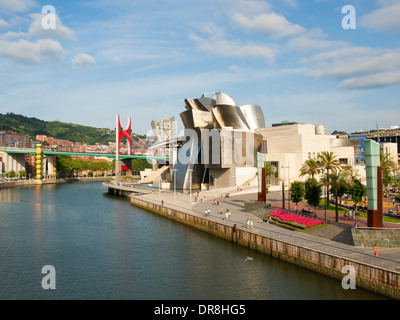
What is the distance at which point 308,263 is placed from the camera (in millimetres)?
23859

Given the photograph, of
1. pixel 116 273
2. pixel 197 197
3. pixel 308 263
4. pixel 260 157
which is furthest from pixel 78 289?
pixel 197 197

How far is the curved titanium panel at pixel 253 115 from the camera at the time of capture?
72.6m

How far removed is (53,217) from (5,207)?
14.3m

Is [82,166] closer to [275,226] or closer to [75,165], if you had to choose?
[75,165]

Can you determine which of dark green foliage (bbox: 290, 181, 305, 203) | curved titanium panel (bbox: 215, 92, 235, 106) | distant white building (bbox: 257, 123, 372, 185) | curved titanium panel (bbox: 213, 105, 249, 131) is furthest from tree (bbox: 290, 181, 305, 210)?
curved titanium panel (bbox: 215, 92, 235, 106)

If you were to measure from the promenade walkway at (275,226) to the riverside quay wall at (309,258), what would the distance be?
1.68 feet

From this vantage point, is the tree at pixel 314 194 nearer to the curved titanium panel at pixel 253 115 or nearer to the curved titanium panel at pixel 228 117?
the curved titanium panel at pixel 228 117

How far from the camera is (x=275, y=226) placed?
32.4 meters

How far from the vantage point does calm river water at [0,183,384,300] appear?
20797mm

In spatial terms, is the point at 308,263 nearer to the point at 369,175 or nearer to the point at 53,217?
the point at 369,175

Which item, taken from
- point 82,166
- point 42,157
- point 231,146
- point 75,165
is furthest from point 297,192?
point 82,166

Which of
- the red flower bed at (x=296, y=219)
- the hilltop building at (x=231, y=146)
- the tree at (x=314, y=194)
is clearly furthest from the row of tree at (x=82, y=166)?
the tree at (x=314, y=194)

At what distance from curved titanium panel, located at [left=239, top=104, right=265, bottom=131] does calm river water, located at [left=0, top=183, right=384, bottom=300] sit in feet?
124
